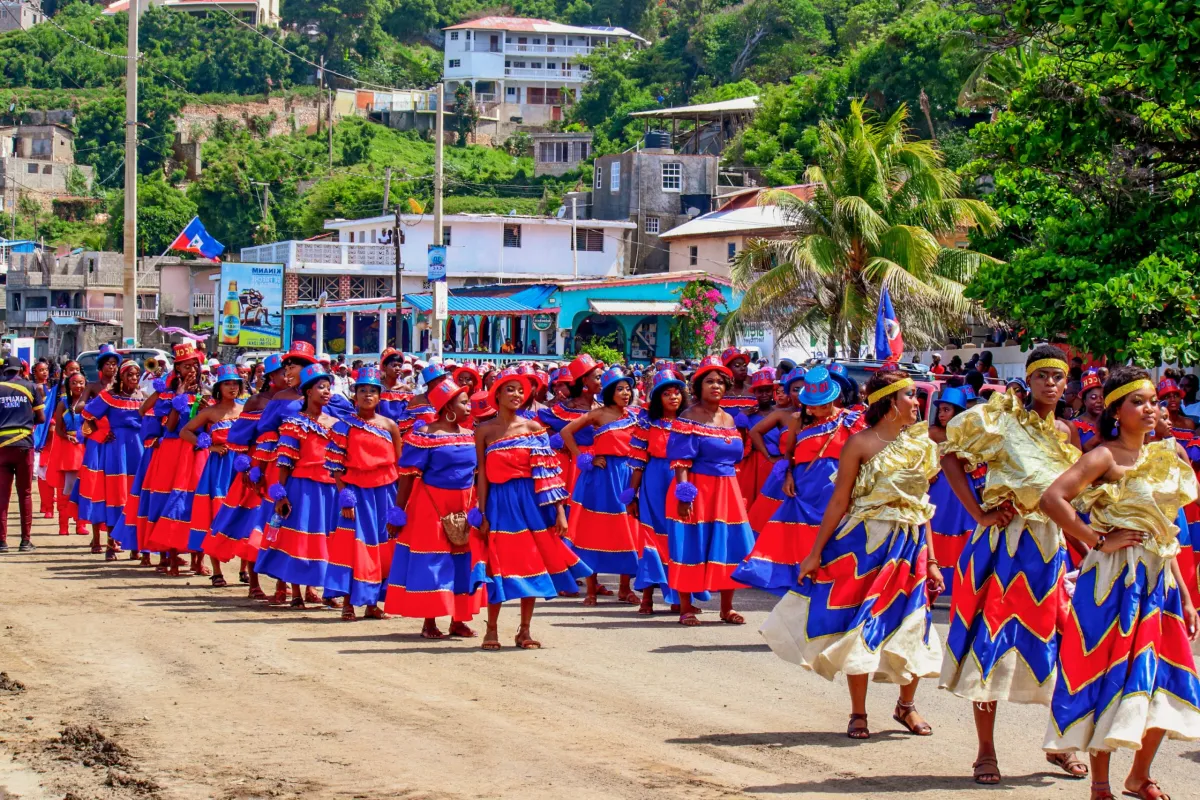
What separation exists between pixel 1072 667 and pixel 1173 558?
0.65 meters

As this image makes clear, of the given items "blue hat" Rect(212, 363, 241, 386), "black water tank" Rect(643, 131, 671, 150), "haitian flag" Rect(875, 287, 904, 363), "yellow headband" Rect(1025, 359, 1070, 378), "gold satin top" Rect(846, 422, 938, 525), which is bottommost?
"gold satin top" Rect(846, 422, 938, 525)

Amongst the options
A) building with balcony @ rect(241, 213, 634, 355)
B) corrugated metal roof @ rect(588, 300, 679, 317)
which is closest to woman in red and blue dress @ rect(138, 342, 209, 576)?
corrugated metal roof @ rect(588, 300, 679, 317)

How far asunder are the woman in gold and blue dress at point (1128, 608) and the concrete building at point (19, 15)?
13950 centimetres

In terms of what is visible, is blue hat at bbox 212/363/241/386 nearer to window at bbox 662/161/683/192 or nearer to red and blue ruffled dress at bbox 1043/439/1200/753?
red and blue ruffled dress at bbox 1043/439/1200/753

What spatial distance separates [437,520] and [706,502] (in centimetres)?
232

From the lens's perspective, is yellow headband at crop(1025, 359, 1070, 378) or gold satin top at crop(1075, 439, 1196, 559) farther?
yellow headband at crop(1025, 359, 1070, 378)

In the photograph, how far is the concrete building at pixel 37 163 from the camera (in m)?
105

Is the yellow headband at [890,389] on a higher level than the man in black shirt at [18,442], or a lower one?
higher

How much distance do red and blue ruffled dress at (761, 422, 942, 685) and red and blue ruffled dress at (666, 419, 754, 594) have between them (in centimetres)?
404

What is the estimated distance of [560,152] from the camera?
96375 millimetres

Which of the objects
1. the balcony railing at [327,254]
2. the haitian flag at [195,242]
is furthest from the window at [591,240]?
the haitian flag at [195,242]

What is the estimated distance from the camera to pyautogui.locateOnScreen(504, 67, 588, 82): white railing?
122 meters

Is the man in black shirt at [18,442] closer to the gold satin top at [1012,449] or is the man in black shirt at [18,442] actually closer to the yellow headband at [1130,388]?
the gold satin top at [1012,449]

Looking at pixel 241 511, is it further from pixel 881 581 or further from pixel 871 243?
pixel 871 243
